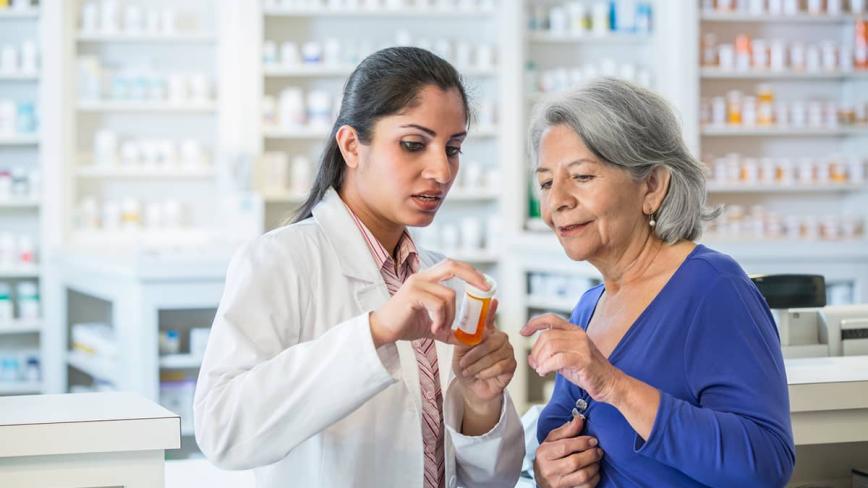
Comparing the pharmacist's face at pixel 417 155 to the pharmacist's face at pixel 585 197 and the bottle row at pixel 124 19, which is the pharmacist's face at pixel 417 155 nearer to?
the pharmacist's face at pixel 585 197

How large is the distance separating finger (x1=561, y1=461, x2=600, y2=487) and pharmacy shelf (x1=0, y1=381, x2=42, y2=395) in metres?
5.35

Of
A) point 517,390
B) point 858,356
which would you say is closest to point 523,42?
point 517,390

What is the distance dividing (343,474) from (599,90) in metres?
0.77

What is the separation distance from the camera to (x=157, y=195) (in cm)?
680

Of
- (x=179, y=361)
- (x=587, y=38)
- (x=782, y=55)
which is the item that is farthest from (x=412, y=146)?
(x=782, y=55)

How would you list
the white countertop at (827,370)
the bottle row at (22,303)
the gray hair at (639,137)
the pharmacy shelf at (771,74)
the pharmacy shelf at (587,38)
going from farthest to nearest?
the pharmacy shelf at (771,74) → the pharmacy shelf at (587,38) → the bottle row at (22,303) → the white countertop at (827,370) → the gray hair at (639,137)

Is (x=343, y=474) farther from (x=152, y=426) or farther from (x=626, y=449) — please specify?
(x=626, y=449)

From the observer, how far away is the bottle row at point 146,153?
6531mm

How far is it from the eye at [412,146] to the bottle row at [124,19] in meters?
5.28

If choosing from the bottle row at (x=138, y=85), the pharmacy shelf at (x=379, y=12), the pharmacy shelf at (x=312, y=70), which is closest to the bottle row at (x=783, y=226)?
the pharmacy shelf at (x=312, y=70)

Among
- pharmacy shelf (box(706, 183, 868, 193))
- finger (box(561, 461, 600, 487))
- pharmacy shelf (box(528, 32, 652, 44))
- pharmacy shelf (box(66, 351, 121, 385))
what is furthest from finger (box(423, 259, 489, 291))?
pharmacy shelf (box(706, 183, 868, 193))

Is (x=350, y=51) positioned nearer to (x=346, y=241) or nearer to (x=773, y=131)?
(x=773, y=131)

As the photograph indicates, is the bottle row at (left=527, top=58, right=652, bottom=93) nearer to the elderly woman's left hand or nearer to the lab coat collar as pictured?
the lab coat collar

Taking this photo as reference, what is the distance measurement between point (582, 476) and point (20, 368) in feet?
17.9
